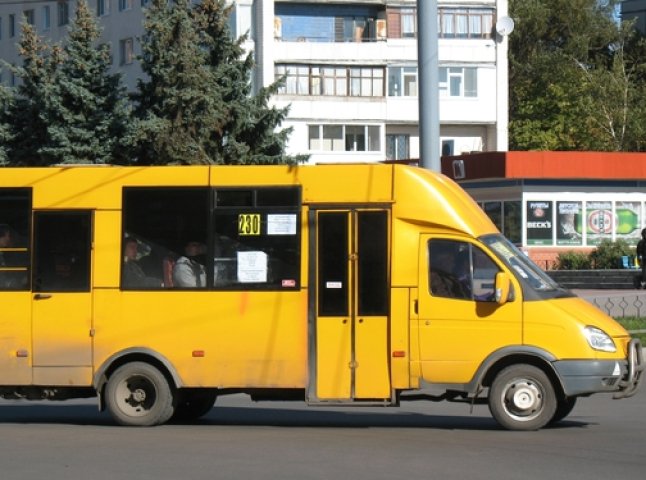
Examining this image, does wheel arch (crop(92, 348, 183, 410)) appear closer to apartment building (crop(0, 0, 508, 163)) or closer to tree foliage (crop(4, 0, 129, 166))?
tree foliage (crop(4, 0, 129, 166))

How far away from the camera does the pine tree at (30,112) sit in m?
40.7

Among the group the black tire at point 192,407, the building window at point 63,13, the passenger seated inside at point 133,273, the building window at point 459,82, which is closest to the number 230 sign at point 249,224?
the passenger seated inside at point 133,273

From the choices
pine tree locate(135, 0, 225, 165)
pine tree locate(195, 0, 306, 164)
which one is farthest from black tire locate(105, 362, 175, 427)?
pine tree locate(195, 0, 306, 164)

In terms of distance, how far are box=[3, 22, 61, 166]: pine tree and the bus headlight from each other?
97.6ft

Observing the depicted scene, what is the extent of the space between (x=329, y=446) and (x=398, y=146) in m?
56.3

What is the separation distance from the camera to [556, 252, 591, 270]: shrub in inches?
1773

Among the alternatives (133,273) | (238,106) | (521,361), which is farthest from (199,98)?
(521,361)

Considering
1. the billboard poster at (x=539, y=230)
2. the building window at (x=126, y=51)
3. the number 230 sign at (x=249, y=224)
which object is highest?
the building window at (x=126, y=51)

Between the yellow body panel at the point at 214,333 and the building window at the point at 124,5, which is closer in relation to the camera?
the yellow body panel at the point at 214,333

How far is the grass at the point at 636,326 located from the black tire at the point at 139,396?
415 inches

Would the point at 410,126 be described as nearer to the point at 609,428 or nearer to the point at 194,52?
the point at 194,52

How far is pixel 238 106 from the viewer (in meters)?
40.2

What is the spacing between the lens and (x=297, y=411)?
15266 millimetres

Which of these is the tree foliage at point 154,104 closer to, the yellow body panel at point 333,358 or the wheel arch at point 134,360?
the wheel arch at point 134,360
